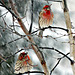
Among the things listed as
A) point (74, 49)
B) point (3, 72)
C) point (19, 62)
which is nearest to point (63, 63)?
point (3, 72)

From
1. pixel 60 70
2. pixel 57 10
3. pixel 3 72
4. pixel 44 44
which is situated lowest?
pixel 60 70

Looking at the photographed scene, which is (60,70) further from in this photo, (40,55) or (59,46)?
(40,55)

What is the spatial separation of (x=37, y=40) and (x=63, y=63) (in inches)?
33.0

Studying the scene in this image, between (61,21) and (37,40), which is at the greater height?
(61,21)

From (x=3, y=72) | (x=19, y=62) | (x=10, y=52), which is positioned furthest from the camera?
(x=10, y=52)

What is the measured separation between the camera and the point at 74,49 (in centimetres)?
181

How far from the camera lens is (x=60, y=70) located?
439 cm

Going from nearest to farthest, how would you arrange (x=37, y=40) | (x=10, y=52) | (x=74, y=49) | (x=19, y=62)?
(x=74, y=49), (x=19, y=62), (x=10, y=52), (x=37, y=40)

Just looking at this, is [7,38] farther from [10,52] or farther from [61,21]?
[61,21]

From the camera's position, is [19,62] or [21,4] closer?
[19,62]

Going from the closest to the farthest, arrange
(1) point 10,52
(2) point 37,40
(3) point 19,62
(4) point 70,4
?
(3) point 19,62
(1) point 10,52
(2) point 37,40
(4) point 70,4

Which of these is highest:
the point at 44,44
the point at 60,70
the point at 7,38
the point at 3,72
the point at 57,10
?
the point at 57,10

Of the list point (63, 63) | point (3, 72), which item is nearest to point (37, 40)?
point (63, 63)

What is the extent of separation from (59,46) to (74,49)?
2.66 meters
